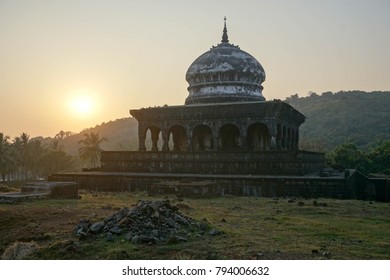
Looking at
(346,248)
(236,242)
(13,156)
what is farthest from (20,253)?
(13,156)

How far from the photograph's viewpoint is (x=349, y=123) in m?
86.6

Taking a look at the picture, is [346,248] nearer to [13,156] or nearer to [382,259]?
[382,259]

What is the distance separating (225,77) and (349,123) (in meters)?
62.0

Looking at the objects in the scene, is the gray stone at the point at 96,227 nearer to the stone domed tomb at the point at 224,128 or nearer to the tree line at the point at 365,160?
the stone domed tomb at the point at 224,128

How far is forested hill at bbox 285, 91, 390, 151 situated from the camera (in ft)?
239

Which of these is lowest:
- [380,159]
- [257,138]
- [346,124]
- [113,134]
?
[380,159]

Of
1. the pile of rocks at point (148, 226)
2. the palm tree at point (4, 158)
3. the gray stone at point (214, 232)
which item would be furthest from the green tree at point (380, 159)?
the palm tree at point (4, 158)

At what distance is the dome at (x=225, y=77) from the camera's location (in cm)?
3234

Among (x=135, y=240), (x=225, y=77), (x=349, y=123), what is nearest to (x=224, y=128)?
(x=225, y=77)

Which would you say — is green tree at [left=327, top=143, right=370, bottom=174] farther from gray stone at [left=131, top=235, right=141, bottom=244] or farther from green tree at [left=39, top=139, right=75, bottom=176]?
green tree at [left=39, top=139, right=75, bottom=176]

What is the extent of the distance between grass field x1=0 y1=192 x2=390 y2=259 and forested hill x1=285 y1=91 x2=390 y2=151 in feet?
164

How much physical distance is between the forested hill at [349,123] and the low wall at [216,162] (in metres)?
41.2

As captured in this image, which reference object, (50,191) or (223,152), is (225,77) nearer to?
(223,152)

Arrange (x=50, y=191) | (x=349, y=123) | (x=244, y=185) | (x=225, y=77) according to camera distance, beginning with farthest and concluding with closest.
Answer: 1. (x=349, y=123)
2. (x=225, y=77)
3. (x=244, y=185)
4. (x=50, y=191)
